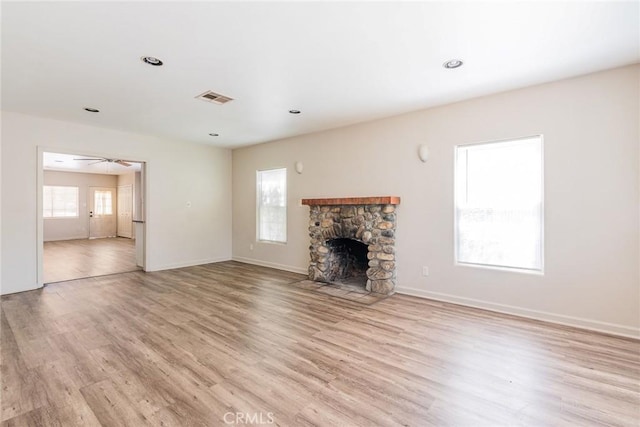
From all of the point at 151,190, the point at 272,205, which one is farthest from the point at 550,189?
the point at 151,190

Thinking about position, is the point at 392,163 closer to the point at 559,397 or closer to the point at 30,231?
the point at 559,397

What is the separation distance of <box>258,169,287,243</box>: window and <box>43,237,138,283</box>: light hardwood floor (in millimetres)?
2741

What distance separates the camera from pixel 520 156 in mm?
3564

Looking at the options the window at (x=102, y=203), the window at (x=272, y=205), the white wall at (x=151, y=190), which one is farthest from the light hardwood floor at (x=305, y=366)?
the window at (x=102, y=203)

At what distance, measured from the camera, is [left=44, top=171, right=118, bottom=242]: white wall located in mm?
10555

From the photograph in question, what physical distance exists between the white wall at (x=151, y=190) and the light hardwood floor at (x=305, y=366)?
1.14 m

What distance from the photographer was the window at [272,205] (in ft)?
20.3

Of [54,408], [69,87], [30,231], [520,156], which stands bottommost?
[54,408]

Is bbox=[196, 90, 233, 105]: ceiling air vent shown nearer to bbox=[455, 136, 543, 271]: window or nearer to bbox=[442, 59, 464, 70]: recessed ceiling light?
bbox=[442, 59, 464, 70]: recessed ceiling light

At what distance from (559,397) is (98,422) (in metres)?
2.90

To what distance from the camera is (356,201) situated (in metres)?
4.58

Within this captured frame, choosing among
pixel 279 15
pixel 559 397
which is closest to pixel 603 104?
pixel 559 397

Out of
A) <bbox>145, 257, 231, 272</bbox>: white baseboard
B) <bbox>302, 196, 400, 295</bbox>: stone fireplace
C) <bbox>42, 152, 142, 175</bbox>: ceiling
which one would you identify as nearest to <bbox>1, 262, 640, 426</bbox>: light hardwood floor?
<bbox>302, 196, 400, 295</bbox>: stone fireplace

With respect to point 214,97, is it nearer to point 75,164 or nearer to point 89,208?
point 75,164
